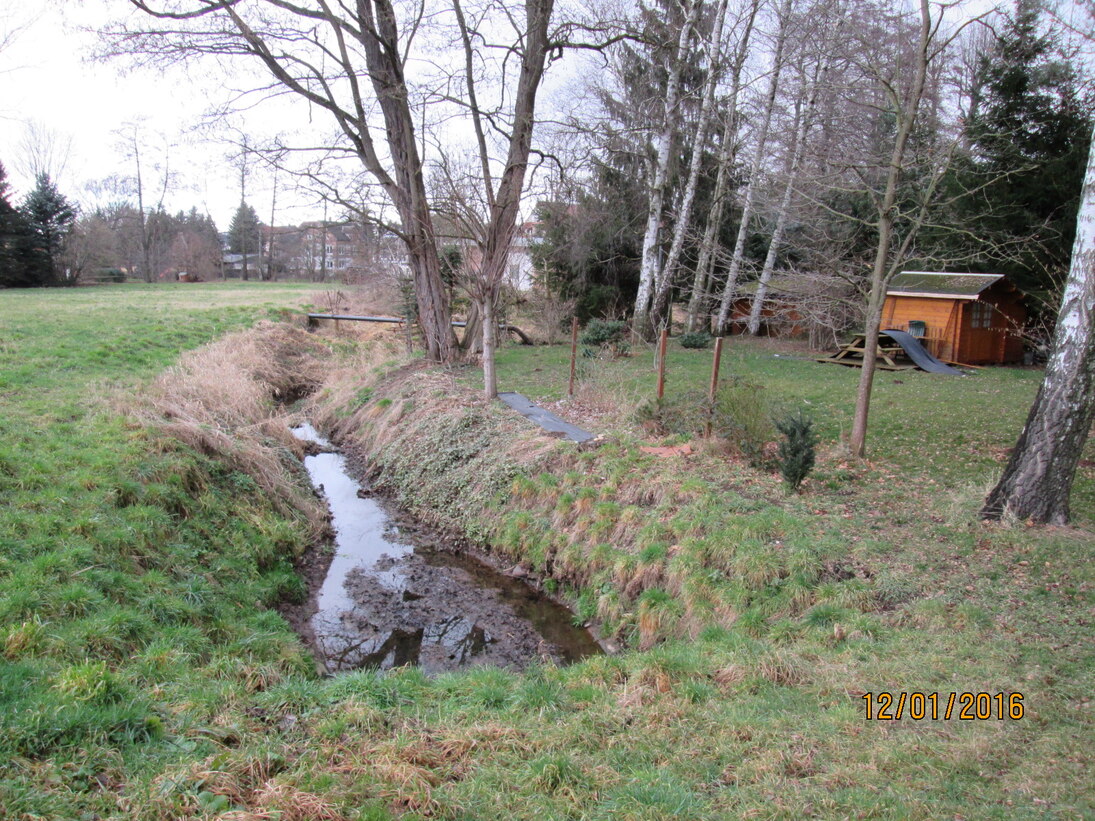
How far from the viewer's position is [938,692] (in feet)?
12.5

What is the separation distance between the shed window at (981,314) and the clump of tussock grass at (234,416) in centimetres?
1813

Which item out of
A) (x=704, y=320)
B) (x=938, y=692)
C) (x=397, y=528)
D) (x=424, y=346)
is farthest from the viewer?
(x=704, y=320)

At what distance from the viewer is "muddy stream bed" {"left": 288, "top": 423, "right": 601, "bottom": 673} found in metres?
6.02

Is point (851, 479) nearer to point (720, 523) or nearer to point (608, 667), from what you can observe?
point (720, 523)

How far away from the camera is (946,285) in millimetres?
18469

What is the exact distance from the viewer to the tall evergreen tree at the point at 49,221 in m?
32.2

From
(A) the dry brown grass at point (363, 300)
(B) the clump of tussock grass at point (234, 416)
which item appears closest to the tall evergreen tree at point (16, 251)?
(A) the dry brown grass at point (363, 300)

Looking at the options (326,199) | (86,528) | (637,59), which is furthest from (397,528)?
(637,59)

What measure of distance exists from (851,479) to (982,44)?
62.2 ft

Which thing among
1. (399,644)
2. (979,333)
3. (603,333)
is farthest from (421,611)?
(979,333)

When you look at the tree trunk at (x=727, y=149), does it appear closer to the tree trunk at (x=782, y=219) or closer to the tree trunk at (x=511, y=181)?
the tree trunk at (x=782, y=219)

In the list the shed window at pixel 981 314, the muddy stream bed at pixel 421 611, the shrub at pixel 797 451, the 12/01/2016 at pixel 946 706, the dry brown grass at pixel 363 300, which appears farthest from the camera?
the dry brown grass at pixel 363 300

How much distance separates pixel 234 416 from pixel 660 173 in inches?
513

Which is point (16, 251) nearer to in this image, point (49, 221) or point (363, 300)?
point (49, 221)
